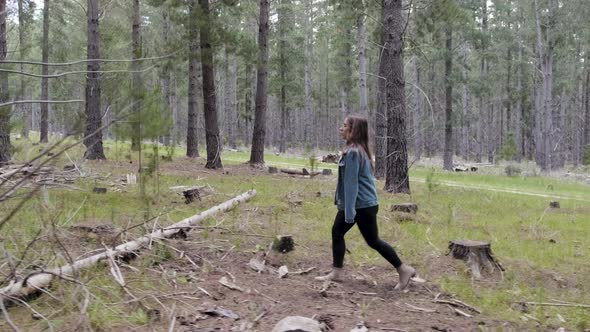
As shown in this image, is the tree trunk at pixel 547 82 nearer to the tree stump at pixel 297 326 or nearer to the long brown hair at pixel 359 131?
the long brown hair at pixel 359 131

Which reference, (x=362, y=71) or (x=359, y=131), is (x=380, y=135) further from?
(x=359, y=131)

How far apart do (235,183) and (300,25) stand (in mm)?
36778

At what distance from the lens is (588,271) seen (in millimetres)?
6719

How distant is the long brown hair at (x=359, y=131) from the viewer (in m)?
5.48

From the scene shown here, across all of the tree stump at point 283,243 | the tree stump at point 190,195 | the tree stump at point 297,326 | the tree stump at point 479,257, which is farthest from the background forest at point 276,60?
the tree stump at point 479,257

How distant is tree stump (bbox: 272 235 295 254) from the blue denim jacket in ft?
4.06

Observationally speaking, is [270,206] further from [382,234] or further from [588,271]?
[588,271]

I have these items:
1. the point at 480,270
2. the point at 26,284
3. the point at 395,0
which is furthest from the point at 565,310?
the point at 395,0

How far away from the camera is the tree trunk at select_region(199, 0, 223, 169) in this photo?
50.7 ft

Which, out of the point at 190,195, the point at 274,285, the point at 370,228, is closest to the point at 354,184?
the point at 370,228

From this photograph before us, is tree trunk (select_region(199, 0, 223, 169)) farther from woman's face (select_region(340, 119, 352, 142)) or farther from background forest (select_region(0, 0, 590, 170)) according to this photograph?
woman's face (select_region(340, 119, 352, 142))

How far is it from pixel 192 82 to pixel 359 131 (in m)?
15.1

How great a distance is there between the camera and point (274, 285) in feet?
17.8

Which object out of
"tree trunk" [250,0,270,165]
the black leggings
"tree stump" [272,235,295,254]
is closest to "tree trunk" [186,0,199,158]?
"tree trunk" [250,0,270,165]
